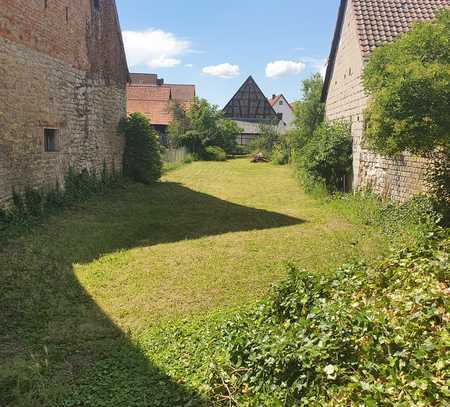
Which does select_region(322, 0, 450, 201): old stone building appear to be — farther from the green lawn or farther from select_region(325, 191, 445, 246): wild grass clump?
the green lawn

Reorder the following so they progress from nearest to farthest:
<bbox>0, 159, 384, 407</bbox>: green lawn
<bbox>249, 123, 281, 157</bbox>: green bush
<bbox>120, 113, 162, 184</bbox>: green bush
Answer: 1. <bbox>0, 159, 384, 407</bbox>: green lawn
2. <bbox>120, 113, 162, 184</bbox>: green bush
3. <bbox>249, 123, 281, 157</bbox>: green bush

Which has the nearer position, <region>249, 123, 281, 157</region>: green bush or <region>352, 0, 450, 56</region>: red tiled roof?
<region>352, 0, 450, 56</region>: red tiled roof

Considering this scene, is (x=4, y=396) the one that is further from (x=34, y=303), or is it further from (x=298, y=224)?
(x=298, y=224)

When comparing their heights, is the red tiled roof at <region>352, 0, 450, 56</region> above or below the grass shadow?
above

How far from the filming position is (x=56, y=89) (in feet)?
33.4

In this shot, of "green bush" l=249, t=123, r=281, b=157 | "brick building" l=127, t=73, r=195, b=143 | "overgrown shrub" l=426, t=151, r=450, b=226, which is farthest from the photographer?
"green bush" l=249, t=123, r=281, b=157

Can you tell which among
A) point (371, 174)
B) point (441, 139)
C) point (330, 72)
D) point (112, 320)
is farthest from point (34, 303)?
point (330, 72)

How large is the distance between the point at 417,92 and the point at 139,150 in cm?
1079

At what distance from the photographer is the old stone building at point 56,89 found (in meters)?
8.23

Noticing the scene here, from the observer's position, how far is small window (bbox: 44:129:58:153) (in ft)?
32.9

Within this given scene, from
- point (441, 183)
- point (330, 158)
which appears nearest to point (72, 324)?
point (441, 183)

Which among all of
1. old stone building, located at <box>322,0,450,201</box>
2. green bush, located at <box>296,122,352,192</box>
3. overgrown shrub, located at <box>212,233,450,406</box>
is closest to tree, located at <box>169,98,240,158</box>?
old stone building, located at <box>322,0,450,201</box>

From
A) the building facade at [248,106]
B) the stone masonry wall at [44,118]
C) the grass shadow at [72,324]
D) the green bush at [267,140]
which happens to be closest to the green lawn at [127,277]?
the grass shadow at [72,324]

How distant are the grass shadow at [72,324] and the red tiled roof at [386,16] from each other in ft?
22.1
